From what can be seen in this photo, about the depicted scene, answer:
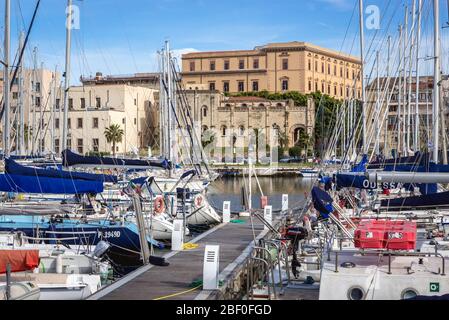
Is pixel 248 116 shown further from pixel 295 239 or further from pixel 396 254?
pixel 396 254

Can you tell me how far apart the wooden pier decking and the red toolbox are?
2.28 m

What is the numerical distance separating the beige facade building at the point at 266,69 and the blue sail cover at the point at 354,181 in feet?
361

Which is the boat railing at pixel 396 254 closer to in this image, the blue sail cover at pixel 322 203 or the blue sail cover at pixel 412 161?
the blue sail cover at pixel 322 203

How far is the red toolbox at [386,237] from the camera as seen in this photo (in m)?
15.6

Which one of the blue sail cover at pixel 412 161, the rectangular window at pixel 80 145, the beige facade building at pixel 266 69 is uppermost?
the beige facade building at pixel 266 69

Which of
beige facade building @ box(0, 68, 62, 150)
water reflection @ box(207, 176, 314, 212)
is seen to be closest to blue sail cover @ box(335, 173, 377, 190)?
→ beige facade building @ box(0, 68, 62, 150)

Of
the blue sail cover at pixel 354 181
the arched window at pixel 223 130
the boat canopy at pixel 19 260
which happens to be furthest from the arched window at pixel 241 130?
Result: the boat canopy at pixel 19 260

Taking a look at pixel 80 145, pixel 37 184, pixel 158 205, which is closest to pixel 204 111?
pixel 80 145

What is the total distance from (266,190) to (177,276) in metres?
56.3

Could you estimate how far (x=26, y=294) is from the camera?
14.4 metres

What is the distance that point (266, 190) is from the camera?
75562 millimetres

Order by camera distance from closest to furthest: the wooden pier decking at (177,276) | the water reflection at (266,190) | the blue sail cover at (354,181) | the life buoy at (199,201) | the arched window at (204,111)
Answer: the wooden pier decking at (177,276) < the blue sail cover at (354,181) < the life buoy at (199,201) < the water reflection at (266,190) < the arched window at (204,111)
